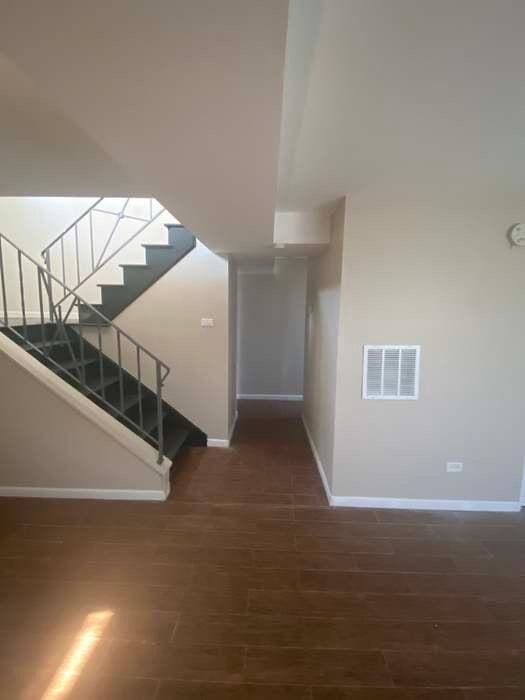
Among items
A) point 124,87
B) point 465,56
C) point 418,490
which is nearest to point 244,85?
point 124,87

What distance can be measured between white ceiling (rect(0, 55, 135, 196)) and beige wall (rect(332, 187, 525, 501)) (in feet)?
5.76

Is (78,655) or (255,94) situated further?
(78,655)

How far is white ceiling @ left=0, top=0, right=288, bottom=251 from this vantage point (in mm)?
657

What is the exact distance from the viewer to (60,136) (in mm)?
1686

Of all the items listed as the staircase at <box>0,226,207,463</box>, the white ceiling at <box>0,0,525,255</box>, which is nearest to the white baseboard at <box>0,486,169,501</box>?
the staircase at <box>0,226,207,463</box>

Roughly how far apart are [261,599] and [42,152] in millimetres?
2836

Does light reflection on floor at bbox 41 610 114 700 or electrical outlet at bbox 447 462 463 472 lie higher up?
electrical outlet at bbox 447 462 463 472

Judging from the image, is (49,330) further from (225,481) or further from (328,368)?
(328,368)

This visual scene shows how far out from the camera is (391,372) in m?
2.54

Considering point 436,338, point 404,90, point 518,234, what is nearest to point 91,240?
point 404,90

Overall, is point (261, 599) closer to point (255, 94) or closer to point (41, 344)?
point (255, 94)

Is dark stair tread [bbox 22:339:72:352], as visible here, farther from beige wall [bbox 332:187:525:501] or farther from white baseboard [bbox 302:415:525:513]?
white baseboard [bbox 302:415:525:513]

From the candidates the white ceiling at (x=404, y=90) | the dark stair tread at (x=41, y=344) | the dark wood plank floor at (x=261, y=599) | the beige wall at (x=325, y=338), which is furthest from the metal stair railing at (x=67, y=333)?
the white ceiling at (x=404, y=90)

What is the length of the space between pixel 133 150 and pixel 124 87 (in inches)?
13.9
